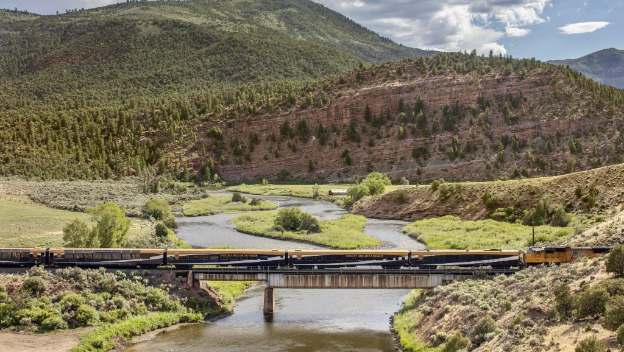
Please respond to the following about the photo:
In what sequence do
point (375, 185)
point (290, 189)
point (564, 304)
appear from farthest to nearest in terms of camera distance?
point (290, 189)
point (375, 185)
point (564, 304)

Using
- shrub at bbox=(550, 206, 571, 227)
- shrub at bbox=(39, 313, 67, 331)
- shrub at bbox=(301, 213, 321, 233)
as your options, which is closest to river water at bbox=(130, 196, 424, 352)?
shrub at bbox=(39, 313, 67, 331)

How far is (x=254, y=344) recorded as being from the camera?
42.2 metres

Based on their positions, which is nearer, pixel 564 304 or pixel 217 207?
pixel 564 304

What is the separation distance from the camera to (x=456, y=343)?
3631cm

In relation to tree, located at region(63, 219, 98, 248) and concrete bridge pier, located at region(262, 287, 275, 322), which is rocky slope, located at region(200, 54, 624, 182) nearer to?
tree, located at region(63, 219, 98, 248)

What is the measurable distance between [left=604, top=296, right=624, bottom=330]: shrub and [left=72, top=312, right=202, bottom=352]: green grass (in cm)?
2755

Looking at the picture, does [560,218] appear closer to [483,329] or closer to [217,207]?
[483,329]

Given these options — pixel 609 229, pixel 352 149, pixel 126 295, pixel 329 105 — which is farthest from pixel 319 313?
pixel 329 105

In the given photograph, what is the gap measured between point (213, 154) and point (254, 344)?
12617cm

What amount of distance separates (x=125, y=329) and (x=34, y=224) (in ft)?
144

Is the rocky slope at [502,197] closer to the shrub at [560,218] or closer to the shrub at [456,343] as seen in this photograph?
the shrub at [560,218]

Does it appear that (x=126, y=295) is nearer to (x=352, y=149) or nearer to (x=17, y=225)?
(x=17, y=225)

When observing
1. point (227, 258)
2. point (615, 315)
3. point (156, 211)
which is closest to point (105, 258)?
point (227, 258)

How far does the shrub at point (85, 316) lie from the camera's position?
143 ft
